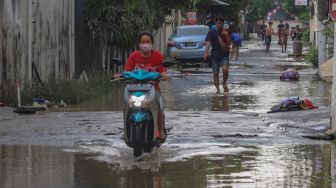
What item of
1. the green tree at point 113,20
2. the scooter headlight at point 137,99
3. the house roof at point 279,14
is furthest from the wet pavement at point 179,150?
the house roof at point 279,14

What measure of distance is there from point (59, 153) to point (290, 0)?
89403mm

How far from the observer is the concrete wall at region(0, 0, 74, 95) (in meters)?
14.7

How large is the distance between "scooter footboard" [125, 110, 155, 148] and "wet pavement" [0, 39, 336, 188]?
0.77 ft

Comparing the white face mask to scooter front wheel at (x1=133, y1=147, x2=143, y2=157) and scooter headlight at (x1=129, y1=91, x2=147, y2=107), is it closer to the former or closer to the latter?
scooter headlight at (x1=129, y1=91, x2=147, y2=107)

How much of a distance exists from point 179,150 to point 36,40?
298 inches

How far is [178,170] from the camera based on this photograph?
850 centimetres

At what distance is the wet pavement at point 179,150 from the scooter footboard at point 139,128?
0.24 metres

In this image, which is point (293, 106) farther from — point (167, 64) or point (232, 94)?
point (167, 64)

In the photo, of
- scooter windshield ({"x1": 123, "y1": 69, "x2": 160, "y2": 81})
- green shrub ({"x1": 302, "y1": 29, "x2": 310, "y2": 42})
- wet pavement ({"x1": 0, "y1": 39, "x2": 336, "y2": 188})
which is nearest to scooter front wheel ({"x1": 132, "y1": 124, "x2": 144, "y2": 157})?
wet pavement ({"x1": 0, "y1": 39, "x2": 336, "y2": 188})

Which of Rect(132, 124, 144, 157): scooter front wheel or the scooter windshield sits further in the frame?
the scooter windshield

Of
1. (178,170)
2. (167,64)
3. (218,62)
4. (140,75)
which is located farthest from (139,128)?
(218,62)

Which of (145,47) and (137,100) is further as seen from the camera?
(145,47)

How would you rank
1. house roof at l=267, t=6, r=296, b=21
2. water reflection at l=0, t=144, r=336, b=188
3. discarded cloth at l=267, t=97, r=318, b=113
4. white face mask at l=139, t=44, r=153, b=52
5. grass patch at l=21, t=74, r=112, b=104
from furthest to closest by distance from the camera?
house roof at l=267, t=6, r=296, b=21 → grass patch at l=21, t=74, r=112, b=104 → discarded cloth at l=267, t=97, r=318, b=113 → white face mask at l=139, t=44, r=153, b=52 → water reflection at l=0, t=144, r=336, b=188

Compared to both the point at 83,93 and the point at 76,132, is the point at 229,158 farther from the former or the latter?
the point at 83,93
